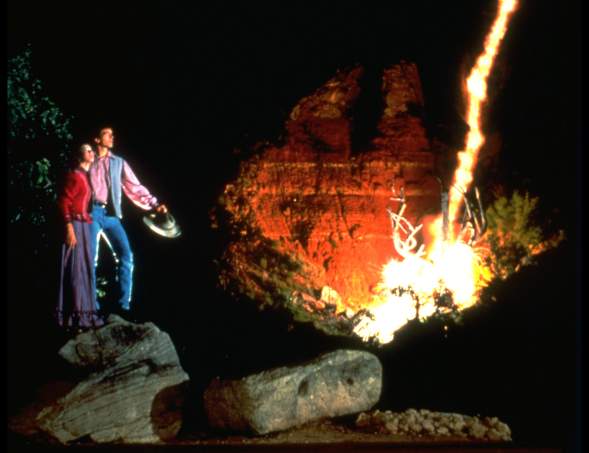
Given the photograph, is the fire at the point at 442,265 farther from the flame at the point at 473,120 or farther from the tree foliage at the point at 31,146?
the tree foliage at the point at 31,146

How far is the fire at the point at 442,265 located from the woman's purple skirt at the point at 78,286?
154 inches

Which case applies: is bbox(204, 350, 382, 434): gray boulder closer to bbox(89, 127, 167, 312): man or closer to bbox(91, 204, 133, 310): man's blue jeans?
bbox(91, 204, 133, 310): man's blue jeans

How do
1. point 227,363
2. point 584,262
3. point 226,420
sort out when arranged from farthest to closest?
1. point 227,363
2. point 226,420
3. point 584,262

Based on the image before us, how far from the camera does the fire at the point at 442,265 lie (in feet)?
33.8

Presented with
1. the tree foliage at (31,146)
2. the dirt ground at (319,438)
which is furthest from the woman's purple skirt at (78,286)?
the dirt ground at (319,438)

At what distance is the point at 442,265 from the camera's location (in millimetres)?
11719

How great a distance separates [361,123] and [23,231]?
5911mm

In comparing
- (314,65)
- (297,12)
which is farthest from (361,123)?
(297,12)

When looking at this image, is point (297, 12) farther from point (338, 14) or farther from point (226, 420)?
point (226, 420)

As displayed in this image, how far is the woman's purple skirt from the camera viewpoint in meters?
10.4

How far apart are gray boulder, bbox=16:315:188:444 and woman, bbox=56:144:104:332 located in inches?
34.4

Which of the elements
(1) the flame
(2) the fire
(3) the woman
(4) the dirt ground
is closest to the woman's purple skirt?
(3) the woman

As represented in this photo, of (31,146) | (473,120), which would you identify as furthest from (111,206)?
(473,120)

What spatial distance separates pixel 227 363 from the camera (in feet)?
32.4
